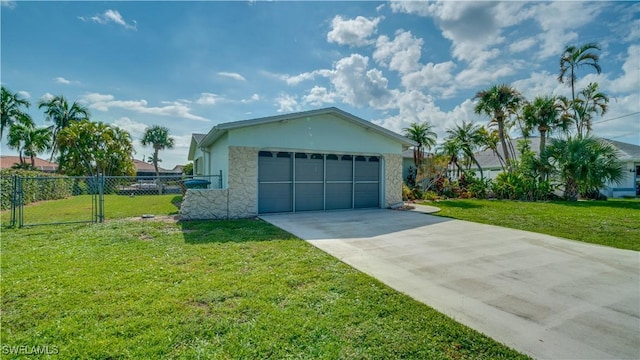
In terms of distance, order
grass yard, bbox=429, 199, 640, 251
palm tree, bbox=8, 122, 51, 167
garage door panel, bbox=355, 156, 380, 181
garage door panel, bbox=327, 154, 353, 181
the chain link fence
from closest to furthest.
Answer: grass yard, bbox=429, 199, 640, 251 → the chain link fence → garage door panel, bbox=327, 154, 353, 181 → garage door panel, bbox=355, 156, 380, 181 → palm tree, bbox=8, 122, 51, 167

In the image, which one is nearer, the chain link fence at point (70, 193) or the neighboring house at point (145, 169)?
the chain link fence at point (70, 193)

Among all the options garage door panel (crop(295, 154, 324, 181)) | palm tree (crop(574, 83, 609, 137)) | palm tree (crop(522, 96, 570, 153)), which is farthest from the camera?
palm tree (crop(574, 83, 609, 137))

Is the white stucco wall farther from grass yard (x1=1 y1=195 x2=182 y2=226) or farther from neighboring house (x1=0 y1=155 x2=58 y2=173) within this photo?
neighboring house (x1=0 y1=155 x2=58 y2=173)

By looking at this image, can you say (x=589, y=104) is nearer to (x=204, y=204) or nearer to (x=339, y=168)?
(x=339, y=168)

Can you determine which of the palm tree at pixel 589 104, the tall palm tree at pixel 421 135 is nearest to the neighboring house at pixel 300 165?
the tall palm tree at pixel 421 135

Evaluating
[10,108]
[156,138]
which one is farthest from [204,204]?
[156,138]

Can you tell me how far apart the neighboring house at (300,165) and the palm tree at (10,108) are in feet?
65.9

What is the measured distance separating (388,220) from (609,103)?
879 inches

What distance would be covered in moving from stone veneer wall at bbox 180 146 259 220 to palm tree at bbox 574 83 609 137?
23142 mm

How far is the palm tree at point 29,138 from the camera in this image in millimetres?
22514

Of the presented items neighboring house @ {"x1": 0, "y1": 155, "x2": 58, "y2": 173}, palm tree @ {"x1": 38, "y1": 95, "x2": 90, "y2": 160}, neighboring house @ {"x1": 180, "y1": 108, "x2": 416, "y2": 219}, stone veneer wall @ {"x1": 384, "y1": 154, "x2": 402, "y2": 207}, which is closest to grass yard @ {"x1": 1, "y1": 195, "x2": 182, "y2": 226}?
neighboring house @ {"x1": 180, "y1": 108, "x2": 416, "y2": 219}

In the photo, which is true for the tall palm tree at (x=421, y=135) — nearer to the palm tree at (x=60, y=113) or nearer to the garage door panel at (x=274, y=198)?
the garage door panel at (x=274, y=198)

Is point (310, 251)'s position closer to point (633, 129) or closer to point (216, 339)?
point (216, 339)

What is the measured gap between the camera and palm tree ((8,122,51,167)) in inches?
886
